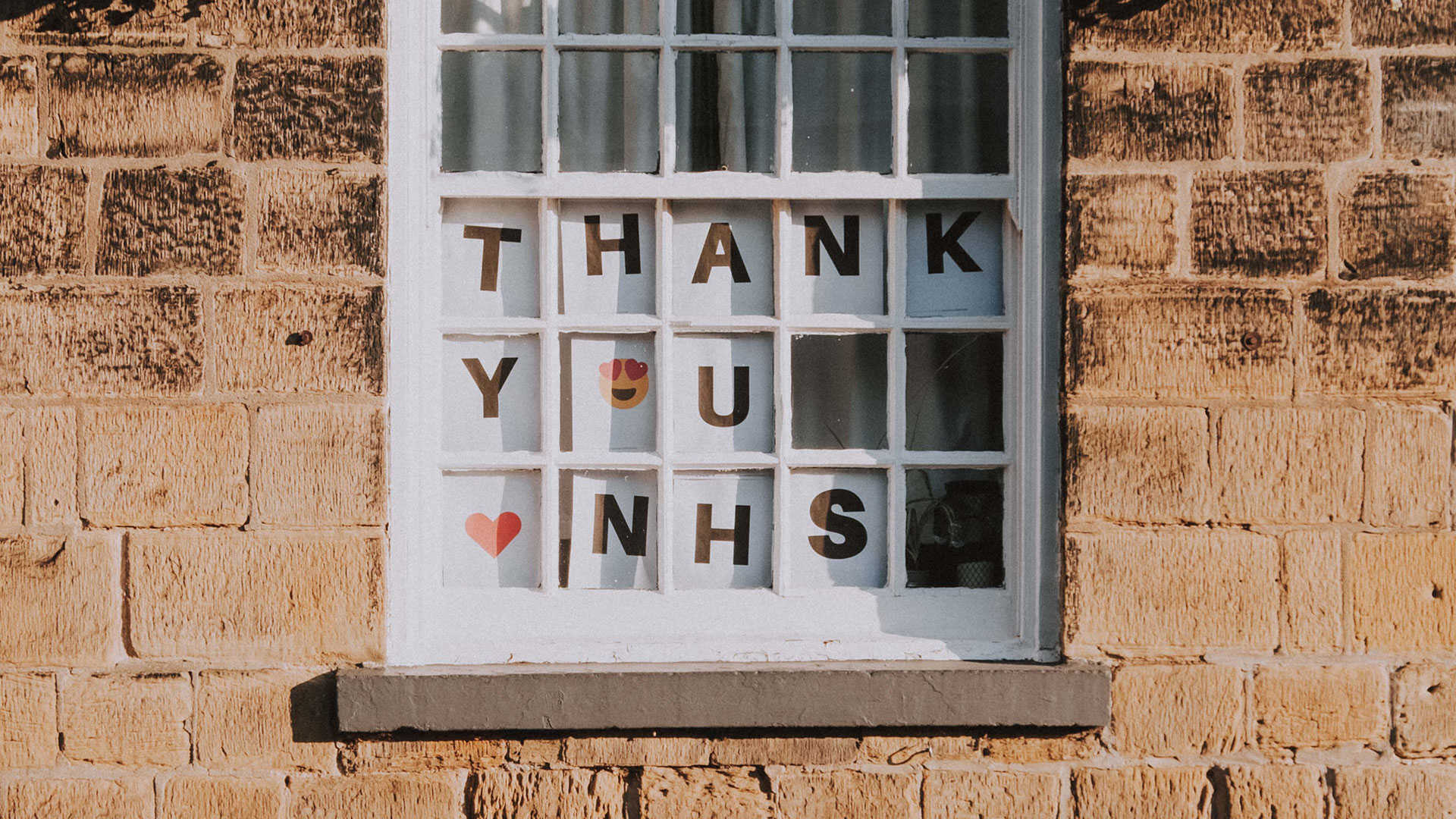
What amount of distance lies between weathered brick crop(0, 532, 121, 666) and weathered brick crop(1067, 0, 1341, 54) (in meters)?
2.90

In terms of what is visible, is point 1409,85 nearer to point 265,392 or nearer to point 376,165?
point 376,165

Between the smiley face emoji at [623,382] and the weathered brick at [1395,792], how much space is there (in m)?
2.12

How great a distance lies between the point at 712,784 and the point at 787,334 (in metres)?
1.23

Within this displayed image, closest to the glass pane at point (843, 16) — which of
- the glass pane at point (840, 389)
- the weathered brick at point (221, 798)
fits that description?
the glass pane at point (840, 389)

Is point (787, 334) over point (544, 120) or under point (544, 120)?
under

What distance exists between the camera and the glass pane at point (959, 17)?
8.91 feet

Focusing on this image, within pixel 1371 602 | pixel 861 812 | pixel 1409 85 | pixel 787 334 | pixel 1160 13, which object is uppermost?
pixel 1160 13

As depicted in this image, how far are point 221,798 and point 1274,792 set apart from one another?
9.03 ft

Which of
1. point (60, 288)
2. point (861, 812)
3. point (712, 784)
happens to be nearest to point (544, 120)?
point (60, 288)

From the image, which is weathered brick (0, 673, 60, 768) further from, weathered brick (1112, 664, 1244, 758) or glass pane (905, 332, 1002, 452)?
weathered brick (1112, 664, 1244, 758)

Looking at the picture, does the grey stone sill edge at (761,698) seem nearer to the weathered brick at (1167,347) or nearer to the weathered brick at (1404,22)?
the weathered brick at (1167,347)

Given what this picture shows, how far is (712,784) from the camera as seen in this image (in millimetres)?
2566

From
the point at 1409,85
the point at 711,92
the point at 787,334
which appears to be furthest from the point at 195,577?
the point at 1409,85

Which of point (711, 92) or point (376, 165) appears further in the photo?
point (711, 92)
